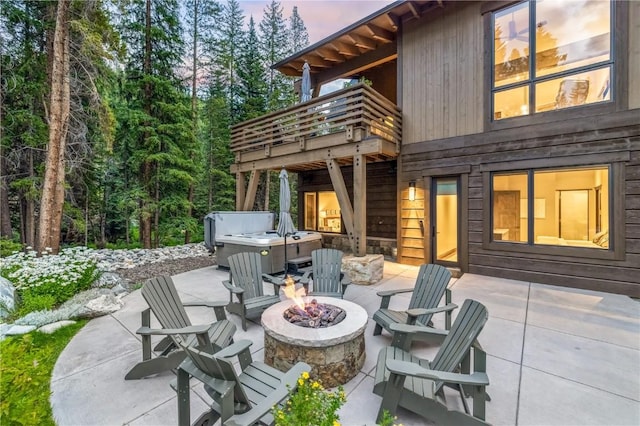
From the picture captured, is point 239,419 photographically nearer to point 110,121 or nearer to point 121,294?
point 121,294

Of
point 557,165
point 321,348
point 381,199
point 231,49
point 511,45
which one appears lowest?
point 321,348

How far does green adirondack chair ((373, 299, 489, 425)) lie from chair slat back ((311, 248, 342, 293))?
6.82 ft

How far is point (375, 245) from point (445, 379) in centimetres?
651

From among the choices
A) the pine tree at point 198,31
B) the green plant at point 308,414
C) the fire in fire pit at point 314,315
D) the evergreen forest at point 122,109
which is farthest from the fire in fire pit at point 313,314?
the pine tree at point 198,31

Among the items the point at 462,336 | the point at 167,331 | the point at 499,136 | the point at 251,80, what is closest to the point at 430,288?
the point at 462,336

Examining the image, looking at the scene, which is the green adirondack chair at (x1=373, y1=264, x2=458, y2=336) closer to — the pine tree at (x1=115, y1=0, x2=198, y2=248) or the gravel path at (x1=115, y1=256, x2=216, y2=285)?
the gravel path at (x1=115, y1=256, x2=216, y2=285)

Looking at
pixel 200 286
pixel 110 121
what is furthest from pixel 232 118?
pixel 200 286

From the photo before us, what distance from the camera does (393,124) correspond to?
6.69 metres

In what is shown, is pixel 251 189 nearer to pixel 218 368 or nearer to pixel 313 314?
pixel 313 314

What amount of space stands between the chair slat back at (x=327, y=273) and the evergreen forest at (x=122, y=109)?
585 cm

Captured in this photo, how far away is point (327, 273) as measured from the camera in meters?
4.34

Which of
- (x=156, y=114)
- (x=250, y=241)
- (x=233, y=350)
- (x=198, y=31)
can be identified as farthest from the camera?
(x=198, y=31)

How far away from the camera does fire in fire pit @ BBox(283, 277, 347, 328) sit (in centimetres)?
263

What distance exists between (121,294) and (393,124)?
6646 millimetres
